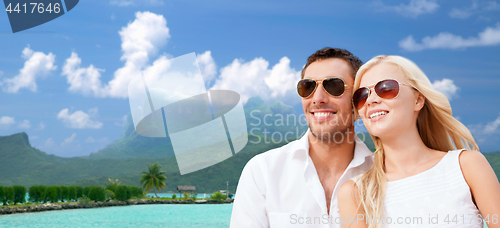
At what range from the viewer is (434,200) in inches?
101

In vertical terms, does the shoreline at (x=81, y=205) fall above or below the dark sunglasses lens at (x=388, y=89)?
below

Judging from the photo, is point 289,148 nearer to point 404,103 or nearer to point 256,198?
point 256,198

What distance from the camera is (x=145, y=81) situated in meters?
10.7

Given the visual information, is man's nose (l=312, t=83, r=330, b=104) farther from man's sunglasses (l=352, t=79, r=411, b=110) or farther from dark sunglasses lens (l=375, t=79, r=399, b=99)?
dark sunglasses lens (l=375, t=79, r=399, b=99)

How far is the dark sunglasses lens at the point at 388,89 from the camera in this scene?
8.79 feet

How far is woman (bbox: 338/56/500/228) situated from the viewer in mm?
2467

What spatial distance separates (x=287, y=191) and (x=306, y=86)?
1.06 m

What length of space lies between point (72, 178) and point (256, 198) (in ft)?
610

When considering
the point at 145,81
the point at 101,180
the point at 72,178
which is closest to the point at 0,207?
the point at 145,81

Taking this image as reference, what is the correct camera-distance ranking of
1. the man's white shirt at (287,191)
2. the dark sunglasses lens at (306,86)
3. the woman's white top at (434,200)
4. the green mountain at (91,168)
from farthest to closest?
the green mountain at (91,168), the dark sunglasses lens at (306,86), the man's white shirt at (287,191), the woman's white top at (434,200)

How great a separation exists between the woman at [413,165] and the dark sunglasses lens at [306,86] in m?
0.68

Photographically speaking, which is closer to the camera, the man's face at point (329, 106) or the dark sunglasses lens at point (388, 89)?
the dark sunglasses lens at point (388, 89)

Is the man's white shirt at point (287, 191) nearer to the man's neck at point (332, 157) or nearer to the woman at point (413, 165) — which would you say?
the man's neck at point (332, 157)

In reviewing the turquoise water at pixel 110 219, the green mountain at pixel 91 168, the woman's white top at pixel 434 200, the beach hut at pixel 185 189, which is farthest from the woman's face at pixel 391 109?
the green mountain at pixel 91 168
